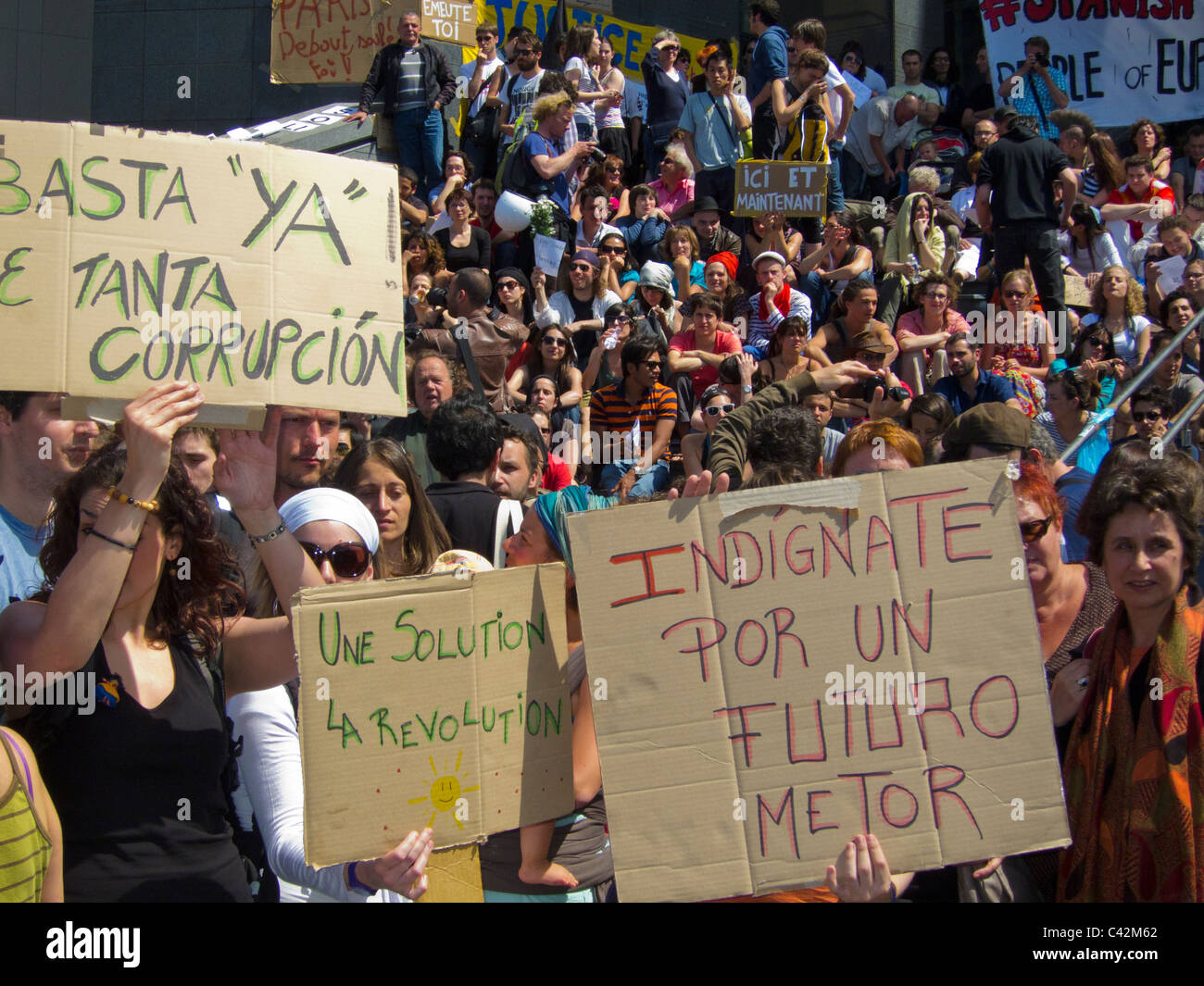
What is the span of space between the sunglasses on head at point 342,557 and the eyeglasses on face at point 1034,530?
169 centimetres

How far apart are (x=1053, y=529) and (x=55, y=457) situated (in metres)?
2.66

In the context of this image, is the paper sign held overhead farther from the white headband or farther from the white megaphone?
the white headband

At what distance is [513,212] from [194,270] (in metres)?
7.68

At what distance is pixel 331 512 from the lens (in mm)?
3127

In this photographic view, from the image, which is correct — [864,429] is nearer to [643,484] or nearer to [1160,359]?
[643,484]

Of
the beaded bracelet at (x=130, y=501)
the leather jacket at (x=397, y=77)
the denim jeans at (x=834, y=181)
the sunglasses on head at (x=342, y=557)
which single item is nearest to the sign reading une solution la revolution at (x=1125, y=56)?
the denim jeans at (x=834, y=181)

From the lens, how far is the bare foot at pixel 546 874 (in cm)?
285

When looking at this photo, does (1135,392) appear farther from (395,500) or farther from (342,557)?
(342,557)

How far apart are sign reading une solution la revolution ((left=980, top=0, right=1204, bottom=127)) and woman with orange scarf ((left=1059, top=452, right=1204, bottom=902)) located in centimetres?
1093

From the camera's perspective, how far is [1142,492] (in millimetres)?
2789

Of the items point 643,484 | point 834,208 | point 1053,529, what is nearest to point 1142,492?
point 1053,529

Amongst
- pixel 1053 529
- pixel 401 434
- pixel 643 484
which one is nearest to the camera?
pixel 1053 529

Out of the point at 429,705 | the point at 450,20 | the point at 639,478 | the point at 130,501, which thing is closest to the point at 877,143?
the point at 450,20

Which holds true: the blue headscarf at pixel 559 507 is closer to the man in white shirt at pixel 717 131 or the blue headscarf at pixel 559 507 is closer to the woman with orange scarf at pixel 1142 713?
the woman with orange scarf at pixel 1142 713
